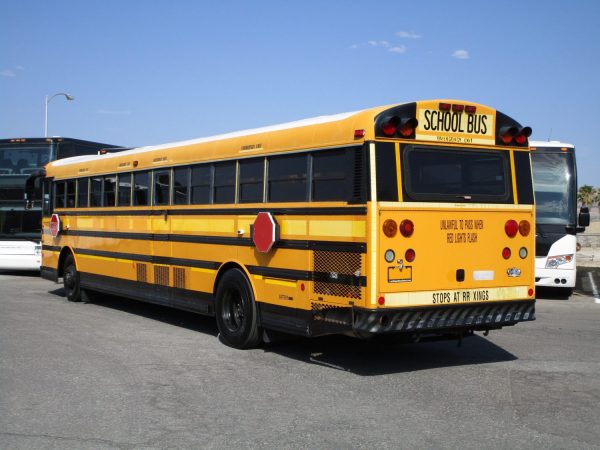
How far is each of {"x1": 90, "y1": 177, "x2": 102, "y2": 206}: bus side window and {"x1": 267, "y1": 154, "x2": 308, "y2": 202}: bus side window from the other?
17.1ft

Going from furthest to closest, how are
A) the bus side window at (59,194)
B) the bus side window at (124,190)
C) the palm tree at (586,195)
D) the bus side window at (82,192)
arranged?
the palm tree at (586,195) < the bus side window at (59,194) < the bus side window at (82,192) < the bus side window at (124,190)

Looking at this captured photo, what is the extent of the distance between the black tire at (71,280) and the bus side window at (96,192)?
151 centimetres

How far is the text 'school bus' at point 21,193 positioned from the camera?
777 inches

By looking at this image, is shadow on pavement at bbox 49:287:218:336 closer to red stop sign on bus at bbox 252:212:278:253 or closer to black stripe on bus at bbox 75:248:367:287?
black stripe on bus at bbox 75:248:367:287

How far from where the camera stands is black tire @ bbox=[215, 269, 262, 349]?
9.13 metres

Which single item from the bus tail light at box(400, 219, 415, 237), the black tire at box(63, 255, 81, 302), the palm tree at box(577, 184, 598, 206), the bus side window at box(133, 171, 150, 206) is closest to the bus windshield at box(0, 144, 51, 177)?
the black tire at box(63, 255, 81, 302)

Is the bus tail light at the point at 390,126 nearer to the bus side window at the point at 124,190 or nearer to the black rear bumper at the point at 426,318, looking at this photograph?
the black rear bumper at the point at 426,318

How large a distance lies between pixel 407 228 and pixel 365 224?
18.4 inches

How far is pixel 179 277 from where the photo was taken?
1081 centimetres

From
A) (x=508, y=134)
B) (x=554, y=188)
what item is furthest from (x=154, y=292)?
(x=554, y=188)

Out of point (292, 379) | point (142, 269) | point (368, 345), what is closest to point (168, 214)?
point (142, 269)

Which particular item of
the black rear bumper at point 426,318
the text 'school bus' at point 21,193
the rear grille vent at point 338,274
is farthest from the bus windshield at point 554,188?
the text 'school bus' at point 21,193

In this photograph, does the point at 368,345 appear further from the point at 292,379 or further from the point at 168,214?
the point at 168,214

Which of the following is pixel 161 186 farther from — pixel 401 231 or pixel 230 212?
pixel 401 231
